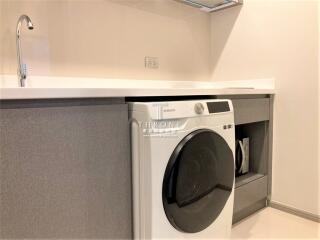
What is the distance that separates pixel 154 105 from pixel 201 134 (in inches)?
10.8

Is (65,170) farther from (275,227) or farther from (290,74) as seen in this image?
(290,74)

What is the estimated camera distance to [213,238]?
4.39 ft

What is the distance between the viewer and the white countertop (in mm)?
870

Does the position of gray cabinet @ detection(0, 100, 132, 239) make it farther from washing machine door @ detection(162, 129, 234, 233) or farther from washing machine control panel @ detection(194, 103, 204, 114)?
washing machine control panel @ detection(194, 103, 204, 114)

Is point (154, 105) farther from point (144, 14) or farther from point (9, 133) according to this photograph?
point (144, 14)

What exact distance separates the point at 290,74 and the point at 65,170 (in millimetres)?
1638

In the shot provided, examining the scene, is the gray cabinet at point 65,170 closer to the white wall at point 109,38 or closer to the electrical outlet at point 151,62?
the white wall at point 109,38

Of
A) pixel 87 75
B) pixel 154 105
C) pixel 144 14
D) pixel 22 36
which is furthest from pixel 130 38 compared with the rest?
pixel 154 105

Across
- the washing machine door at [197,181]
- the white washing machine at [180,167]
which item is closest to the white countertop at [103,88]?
the white washing machine at [180,167]

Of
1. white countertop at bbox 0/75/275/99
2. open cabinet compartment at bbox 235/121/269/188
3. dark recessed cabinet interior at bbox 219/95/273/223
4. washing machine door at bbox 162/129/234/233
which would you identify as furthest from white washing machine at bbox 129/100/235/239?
open cabinet compartment at bbox 235/121/269/188

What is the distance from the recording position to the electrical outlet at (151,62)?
2.03 meters

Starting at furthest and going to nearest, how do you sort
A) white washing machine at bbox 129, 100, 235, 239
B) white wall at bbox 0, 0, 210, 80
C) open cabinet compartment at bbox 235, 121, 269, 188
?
open cabinet compartment at bbox 235, 121, 269, 188 < white wall at bbox 0, 0, 210, 80 < white washing machine at bbox 129, 100, 235, 239

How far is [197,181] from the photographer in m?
1.24

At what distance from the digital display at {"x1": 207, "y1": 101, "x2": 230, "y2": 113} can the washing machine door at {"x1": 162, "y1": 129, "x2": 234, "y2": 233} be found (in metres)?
0.11
